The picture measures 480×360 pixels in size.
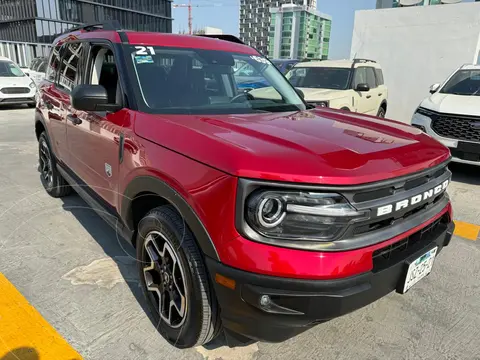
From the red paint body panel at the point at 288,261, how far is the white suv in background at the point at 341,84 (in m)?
5.61

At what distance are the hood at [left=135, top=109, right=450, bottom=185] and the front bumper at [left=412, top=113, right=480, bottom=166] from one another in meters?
3.39

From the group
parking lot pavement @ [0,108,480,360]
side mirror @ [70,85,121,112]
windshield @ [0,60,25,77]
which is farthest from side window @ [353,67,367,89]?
windshield @ [0,60,25,77]

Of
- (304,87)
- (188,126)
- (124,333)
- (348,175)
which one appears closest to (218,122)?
(188,126)

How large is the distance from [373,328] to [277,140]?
145 centimetres

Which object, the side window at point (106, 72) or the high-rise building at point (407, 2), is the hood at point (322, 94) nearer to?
the side window at point (106, 72)

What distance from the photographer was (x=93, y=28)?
142 inches

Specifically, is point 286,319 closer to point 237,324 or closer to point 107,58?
Result: point 237,324

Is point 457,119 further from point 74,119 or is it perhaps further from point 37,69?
point 37,69

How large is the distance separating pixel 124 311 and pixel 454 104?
5555 mm

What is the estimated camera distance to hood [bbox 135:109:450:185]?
5.61 ft

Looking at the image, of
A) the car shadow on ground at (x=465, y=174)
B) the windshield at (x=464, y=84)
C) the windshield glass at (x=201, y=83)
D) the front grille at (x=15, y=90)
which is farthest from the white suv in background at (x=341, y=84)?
the front grille at (x=15, y=90)

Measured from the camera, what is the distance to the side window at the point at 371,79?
28.7 feet

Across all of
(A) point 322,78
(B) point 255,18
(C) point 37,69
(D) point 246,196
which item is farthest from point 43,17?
(B) point 255,18

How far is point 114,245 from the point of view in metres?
3.51
